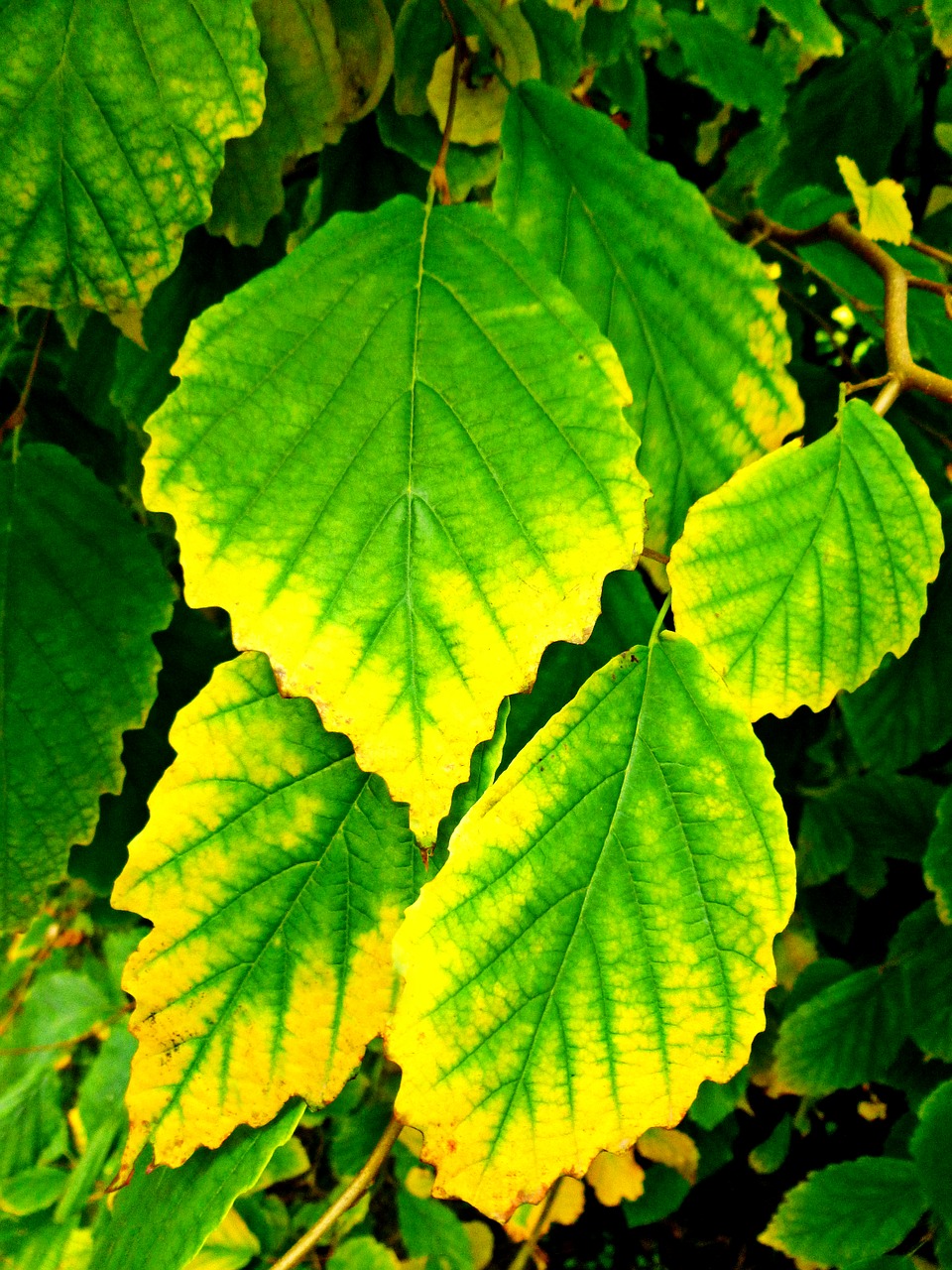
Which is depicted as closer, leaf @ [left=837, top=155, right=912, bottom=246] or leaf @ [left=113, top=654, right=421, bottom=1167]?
leaf @ [left=113, top=654, right=421, bottom=1167]

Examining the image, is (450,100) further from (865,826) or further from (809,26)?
(865,826)

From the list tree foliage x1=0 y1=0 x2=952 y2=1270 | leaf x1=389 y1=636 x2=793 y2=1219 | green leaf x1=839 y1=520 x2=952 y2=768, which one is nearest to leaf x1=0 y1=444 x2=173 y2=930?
tree foliage x1=0 y1=0 x2=952 y2=1270

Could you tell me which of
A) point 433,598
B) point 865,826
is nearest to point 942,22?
point 433,598

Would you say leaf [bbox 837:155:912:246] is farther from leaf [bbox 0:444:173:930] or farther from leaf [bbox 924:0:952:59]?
leaf [bbox 0:444:173:930]

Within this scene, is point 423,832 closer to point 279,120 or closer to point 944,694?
point 279,120

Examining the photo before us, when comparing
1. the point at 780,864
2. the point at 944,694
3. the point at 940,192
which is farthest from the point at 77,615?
the point at 940,192

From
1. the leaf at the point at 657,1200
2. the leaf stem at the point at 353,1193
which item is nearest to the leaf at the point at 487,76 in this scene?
the leaf stem at the point at 353,1193
